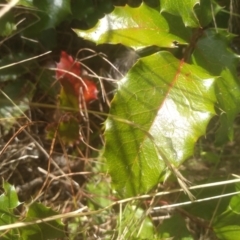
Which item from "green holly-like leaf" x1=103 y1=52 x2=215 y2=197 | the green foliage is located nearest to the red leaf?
the green foliage

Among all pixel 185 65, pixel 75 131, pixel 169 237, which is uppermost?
pixel 185 65

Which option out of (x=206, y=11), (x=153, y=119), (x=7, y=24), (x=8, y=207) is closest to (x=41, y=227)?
(x=8, y=207)

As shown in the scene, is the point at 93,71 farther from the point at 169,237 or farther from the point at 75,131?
the point at 169,237

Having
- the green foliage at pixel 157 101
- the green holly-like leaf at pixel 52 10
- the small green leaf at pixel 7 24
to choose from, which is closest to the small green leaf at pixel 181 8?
the green foliage at pixel 157 101

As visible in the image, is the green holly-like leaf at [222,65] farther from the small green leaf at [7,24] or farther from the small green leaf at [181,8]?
the small green leaf at [7,24]

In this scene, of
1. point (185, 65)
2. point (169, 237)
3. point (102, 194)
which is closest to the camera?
point (185, 65)

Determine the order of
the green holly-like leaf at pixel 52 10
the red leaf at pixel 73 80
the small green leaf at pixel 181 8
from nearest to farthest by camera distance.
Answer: the small green leaf at pixel 181 8 → the green holly-like leaf at pixel 52 10 → the red leaf at pixel 73 80

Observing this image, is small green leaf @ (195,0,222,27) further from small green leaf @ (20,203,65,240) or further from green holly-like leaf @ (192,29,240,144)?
small green leaf @ (20,203,65,240)

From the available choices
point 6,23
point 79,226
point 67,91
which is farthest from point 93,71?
point 79,226
